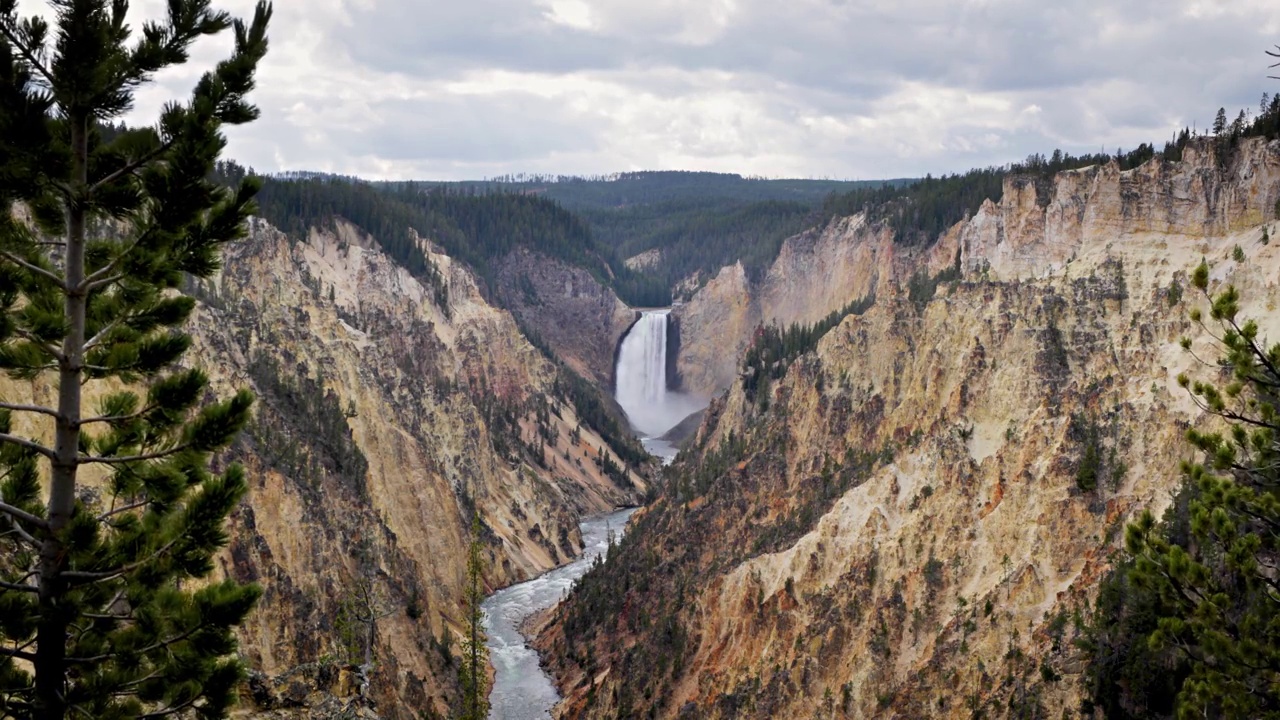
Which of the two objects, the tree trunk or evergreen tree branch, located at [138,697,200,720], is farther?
evergreen tree branch, located at [138,697,200,720]

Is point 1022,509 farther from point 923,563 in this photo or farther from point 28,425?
point 28,425

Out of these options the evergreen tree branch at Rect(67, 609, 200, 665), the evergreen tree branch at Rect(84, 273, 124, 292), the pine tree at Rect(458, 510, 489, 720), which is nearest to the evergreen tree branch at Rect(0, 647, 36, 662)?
the evergreen tree branch at Rect(67, 609, 200, 665)

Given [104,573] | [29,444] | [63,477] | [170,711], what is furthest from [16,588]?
[170,711]

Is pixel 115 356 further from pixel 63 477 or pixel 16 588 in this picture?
pixel 16 588

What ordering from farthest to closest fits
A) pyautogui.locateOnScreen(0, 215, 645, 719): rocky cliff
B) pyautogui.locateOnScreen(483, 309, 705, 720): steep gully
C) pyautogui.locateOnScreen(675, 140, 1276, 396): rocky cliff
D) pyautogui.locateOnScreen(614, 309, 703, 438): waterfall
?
1. pyautogui.locateOnScreen(614, 309, 703, 438): waterfall
2. pyautogui.locateOnScreen(483, 309, 705, 720): steep gully
3. pyautogui.locateOnScreen(0, 215, 645, 719): rocky cliff
4. pyautogui.locateOnScreen(675, 140, 1276, 396): rocky cliff

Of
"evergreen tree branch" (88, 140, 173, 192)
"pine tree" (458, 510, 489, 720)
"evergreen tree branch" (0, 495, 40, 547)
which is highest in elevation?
"evergreen tree branch" (88, 140, 173, 192)

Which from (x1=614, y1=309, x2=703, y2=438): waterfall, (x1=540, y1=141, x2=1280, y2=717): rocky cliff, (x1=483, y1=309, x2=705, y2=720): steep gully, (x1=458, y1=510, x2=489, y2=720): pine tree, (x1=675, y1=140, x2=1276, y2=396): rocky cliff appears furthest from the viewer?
(x1=614, y1=309, x2=703, y2=438): waterfall

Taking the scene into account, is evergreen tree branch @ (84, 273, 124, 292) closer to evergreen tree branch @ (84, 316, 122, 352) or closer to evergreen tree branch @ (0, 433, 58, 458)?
evergreen tree branch @ (84, 316, 122, 352)
